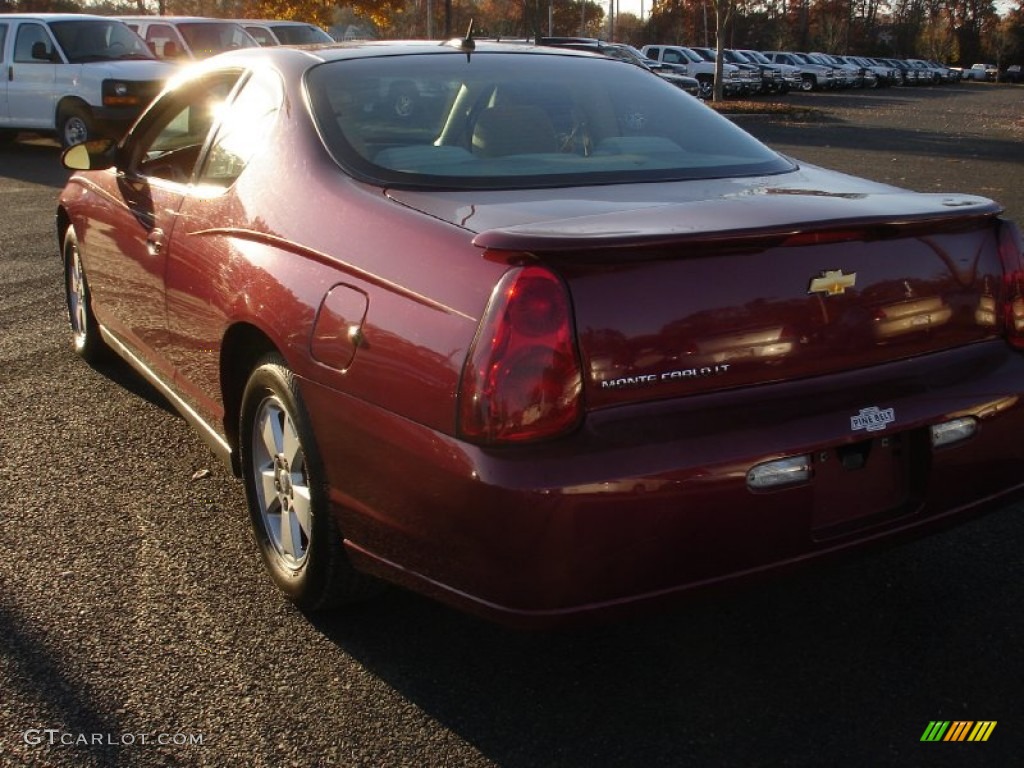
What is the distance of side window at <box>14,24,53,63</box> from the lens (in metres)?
15.6

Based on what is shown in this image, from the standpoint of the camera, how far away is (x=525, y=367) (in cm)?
244

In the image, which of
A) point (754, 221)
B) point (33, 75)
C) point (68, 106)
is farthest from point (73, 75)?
point (754, 221)

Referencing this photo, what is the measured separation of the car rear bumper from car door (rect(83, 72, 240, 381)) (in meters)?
1.44

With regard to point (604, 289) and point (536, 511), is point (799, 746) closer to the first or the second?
point (536, 511)

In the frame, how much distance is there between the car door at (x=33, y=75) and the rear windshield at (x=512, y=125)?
13436mm

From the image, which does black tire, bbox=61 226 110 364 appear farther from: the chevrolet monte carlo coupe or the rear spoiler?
the rear spoiler

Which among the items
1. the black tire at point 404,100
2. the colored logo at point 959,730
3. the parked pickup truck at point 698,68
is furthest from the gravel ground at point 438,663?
the parked pickup truck at point 698,68

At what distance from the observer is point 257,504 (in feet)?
11.4

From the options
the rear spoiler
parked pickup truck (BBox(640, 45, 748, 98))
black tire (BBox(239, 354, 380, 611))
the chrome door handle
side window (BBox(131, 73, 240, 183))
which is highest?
parked pickup truck (BBox(640, 45, 748, 98))

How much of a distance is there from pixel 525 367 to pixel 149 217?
2.24 meters

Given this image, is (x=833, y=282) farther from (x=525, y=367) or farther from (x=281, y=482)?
(x=281, y=482)

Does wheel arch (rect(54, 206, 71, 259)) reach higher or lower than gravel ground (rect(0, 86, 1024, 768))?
higher

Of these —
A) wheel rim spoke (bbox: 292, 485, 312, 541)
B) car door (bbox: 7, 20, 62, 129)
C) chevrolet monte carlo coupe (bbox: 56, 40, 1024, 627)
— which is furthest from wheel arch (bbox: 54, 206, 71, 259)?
car door (bbox: 7, 20, 62, 129)

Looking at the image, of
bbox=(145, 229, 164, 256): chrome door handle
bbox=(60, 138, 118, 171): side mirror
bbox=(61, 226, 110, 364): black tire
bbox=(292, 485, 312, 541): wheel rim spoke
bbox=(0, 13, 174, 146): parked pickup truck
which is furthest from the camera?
bbox=(0, 13, 174, 146): parked pickup truck
